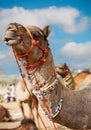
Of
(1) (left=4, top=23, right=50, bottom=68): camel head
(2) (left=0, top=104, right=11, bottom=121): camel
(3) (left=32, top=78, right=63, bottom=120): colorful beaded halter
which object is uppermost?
(1) (left=4, top=23, right=50, bottom=68): camel head

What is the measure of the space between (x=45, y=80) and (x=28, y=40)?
0.43m

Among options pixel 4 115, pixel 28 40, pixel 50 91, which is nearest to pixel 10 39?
pixel 28 40

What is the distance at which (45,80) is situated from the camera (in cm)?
384

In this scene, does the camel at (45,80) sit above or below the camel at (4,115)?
above

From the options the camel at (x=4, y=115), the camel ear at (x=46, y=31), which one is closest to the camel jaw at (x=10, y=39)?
the camel ear at (x=46, y=31)

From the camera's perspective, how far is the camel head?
3.53m

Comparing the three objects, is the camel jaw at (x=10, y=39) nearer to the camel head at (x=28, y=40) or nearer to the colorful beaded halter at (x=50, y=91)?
the camel head at (x=28, y=40)

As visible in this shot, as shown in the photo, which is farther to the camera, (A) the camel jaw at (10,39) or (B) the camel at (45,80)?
(B) the camel at (45,80)

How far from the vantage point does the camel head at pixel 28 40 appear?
11.6ft

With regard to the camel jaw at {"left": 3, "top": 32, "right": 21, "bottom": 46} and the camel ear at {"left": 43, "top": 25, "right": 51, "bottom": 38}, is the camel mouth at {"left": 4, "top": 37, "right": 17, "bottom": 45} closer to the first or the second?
the camel jaw at {"left": 3, "top": 32, "right": 21, "bottom": 46}

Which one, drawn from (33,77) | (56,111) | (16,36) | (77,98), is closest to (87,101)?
(77,98)

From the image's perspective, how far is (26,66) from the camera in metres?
3.77

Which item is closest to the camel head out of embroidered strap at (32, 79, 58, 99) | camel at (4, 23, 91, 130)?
camel at (4, 23, 91, 130)

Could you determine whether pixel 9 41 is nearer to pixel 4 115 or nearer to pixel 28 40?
pixel 28 40
